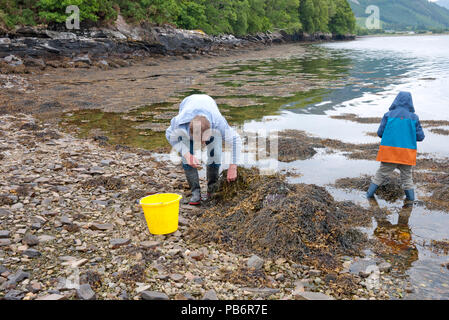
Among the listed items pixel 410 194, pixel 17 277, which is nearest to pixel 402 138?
pixel 410 194

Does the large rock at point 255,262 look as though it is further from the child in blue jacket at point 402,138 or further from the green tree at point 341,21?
the green tree at point 341,21

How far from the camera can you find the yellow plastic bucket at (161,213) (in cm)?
508

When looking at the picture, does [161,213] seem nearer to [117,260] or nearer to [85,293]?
[117,260]

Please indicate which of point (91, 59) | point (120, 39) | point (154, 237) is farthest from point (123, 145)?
point (120, 39)

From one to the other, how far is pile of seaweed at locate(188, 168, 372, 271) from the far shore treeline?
32262 mm

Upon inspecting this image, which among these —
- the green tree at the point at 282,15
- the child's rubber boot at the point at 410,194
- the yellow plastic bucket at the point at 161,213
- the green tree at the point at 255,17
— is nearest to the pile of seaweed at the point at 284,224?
the yellow plastic bucket at the point at 161,213

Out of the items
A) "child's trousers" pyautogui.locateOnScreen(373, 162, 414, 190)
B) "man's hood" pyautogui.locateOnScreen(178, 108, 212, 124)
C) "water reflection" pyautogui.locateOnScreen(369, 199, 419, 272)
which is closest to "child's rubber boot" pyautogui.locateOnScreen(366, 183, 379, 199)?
"child's trousers" pyautogui.locateOnScreen(373, 162, 414, 190)

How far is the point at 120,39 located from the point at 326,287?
3870cm

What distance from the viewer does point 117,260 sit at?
4609 mm

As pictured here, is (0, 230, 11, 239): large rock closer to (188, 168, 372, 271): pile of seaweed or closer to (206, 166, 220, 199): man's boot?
(188, 168, 372, 271): pile of seaweed

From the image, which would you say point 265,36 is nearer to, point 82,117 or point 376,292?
point 82,117

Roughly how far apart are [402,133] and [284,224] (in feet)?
10.4

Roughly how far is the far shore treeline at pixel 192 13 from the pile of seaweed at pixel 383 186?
106ft

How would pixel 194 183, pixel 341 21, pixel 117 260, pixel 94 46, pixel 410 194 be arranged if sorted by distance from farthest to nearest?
pixel 341 21 → pixel 94 46 → pixel 410 194 → pixel 194 183 → pixel 117 260
